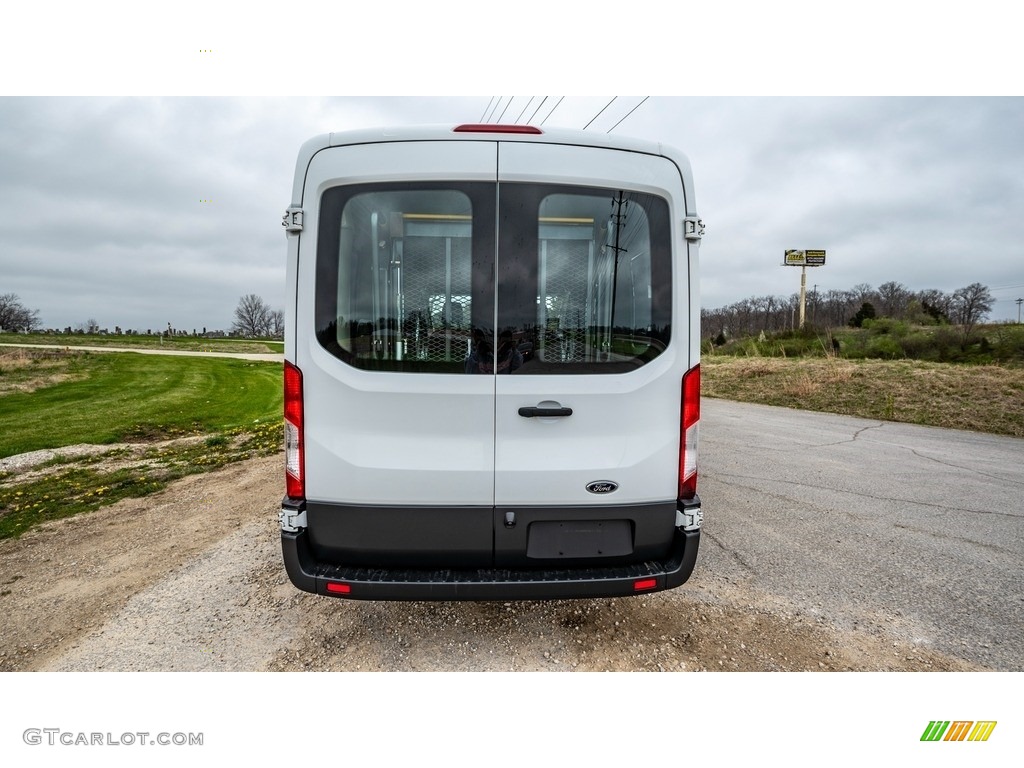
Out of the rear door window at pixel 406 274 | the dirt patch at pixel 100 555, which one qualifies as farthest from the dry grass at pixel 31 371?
the rear door window at pixel 406 274

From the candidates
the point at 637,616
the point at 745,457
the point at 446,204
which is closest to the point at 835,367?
the point at 745,457

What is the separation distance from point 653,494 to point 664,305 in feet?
3.12

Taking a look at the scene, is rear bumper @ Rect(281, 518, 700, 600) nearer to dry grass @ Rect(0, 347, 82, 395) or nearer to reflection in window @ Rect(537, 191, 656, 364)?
reflection in window @ Rect(537, 191, 656, 364)

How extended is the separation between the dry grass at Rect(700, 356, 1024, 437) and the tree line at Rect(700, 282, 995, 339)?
1268cm

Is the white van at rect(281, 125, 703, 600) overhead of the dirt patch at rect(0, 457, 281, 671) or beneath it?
overhead

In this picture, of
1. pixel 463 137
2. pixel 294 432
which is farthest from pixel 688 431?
pixel 294 432

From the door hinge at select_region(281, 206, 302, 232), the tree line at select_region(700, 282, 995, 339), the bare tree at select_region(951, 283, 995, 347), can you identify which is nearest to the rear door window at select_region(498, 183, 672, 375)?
the door hinge at select_region(281, 206, 302, 232)

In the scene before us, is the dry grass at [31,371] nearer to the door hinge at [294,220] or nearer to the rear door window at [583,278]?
the door hinge at [294,220]

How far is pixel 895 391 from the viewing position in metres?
11.9

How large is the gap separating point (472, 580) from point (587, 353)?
1.22 metres

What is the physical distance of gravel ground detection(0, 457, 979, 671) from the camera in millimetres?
2445

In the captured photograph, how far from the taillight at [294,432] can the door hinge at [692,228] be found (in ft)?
6.63

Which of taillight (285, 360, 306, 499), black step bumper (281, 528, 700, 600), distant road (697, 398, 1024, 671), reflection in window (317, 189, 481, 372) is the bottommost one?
distant road (697, 398, 1024, 671)
